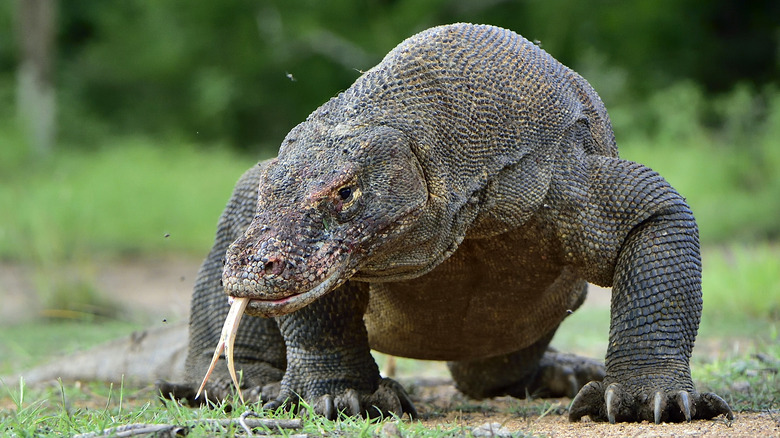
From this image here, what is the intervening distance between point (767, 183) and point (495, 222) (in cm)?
1101

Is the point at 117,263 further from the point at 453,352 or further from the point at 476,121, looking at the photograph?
the point at 476,121

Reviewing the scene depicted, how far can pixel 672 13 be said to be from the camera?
18828 millimetres

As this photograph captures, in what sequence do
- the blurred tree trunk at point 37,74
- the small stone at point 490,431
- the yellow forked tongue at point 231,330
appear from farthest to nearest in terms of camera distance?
the blurred tree trunk at point 37,74 → the small stone at point 490,431 → the yellow forked tongue at point 231,330

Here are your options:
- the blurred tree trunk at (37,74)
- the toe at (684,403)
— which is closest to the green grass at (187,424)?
the toe at (684,403)

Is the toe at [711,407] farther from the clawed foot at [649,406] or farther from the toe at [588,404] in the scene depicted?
the toe at [588,404]

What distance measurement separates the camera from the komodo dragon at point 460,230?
2676 mm

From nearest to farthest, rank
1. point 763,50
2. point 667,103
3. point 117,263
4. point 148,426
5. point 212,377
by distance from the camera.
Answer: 1. point 148,426
2. point 212,377
3. point 117,263
4. point 667,103
5. point 763,50

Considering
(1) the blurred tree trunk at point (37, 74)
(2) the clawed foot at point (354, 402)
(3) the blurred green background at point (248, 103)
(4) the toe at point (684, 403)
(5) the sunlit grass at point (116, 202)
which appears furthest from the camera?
(1) the blurred tree trunk at point (37, 74)

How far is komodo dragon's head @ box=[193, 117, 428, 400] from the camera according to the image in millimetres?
2545

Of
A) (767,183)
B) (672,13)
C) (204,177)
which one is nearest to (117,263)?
(204,177)

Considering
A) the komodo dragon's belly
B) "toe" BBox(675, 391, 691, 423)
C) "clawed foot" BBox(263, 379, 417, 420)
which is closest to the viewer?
"toe" BBox(675, 391, 691, 423)

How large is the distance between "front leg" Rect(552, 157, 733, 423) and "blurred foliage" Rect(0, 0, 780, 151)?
15822 mm

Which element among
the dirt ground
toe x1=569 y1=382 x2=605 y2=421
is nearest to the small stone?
the dirt ground

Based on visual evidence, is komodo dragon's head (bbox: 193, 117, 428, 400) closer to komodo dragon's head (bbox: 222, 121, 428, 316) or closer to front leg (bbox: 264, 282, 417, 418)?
komodo dragon's head (bbox: 222, 121, 428, 316)
